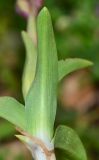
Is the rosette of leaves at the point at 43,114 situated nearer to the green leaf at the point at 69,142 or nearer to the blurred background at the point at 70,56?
the green leaf at the point at 69,142

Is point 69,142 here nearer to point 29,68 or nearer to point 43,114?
point 43,114

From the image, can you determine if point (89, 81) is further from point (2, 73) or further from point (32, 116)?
point (32, 116)

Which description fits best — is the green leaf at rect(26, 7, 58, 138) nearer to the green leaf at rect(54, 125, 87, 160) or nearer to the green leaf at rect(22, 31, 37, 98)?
the green leaf at rect(54, 125, 87, 160)

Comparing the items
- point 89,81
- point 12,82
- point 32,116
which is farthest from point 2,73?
point 32,116

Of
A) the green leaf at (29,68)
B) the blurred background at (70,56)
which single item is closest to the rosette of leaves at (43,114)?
the green leaf at (29,68)

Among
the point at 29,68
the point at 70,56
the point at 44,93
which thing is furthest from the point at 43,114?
the point at 70,56
